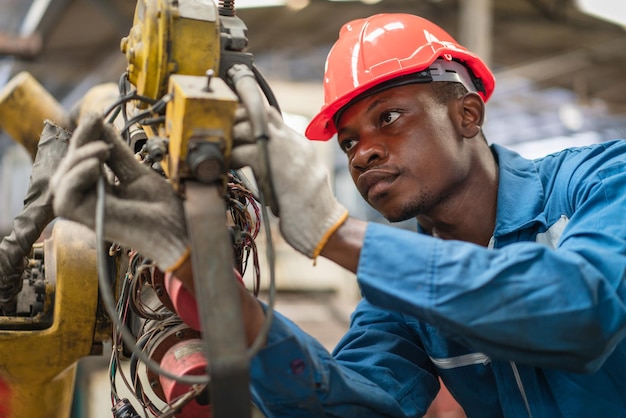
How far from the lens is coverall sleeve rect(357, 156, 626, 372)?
109 cm

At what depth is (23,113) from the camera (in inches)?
95.4

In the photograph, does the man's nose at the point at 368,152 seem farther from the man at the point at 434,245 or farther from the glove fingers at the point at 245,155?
the glove fingers at the point at 245,155

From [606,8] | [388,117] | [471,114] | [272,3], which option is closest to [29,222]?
[388,117]

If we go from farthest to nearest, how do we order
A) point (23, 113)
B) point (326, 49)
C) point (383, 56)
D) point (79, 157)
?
point (326, 49) → point (23, 113) → point (383, 56) → point (79, 157)

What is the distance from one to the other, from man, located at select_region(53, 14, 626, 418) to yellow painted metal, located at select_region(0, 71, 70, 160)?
1.12 meters

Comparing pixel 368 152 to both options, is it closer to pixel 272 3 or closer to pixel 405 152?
pixel 405 152

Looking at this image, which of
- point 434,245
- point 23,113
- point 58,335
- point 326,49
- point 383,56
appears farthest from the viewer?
point 326,49

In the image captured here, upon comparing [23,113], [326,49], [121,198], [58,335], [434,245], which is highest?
[121,198]

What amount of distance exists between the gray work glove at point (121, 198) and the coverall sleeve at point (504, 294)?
1.05ft

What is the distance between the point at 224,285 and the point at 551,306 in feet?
1.76

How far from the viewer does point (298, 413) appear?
4.51 feet

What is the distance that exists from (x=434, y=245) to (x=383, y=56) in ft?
2.42

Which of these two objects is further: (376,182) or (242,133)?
(376,182)

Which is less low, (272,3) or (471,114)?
(471,114)
